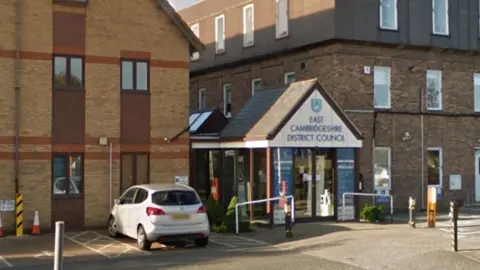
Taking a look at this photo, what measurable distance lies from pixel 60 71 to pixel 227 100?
13.6 meters

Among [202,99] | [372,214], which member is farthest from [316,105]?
[202,99]

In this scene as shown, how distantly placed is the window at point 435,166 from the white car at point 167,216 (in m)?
13.9

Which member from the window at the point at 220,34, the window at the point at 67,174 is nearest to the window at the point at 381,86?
the window at the point at 220,34

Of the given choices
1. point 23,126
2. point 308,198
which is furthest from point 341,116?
point 23,126

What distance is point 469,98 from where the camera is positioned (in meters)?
28.8

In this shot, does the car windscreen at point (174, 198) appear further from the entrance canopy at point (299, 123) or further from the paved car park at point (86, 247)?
the entrance canopy at point (299, 123)

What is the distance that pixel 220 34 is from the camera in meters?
34.9

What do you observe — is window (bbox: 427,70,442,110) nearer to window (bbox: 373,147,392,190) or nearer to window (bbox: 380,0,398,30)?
window (bbox: 380,0,398,30)

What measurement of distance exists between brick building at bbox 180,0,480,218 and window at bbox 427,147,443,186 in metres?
0.04

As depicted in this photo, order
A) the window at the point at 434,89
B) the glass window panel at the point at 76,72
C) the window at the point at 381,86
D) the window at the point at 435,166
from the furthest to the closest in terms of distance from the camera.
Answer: the window at the point at 434,89, the window at the point at 435,166, the window at the point at 381,86, the glass window panel at the point at 76,72

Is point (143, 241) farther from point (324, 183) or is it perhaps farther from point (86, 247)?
point (324, 183)

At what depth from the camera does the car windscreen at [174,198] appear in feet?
53.4

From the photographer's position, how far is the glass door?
2184 cm

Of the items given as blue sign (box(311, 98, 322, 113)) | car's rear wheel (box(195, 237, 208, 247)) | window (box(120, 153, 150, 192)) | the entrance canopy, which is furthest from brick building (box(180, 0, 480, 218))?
car's rear wheel (box(195, 237, 208, 247))
